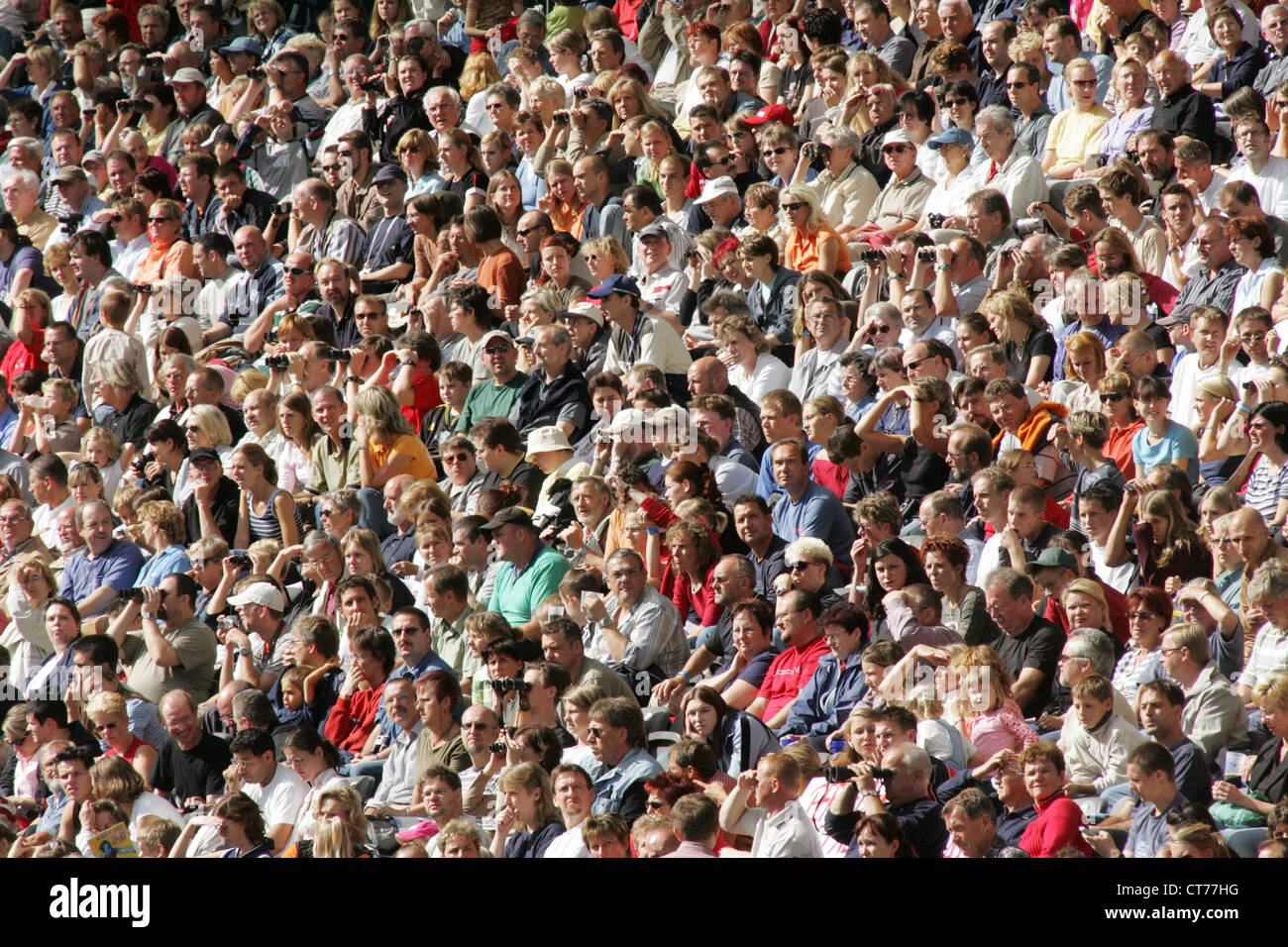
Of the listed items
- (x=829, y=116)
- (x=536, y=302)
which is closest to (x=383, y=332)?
(x=536, y=302)

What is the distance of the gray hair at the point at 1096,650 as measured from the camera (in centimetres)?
813

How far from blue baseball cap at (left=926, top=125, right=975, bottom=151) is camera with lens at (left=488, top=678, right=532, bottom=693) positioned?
4.54 metres

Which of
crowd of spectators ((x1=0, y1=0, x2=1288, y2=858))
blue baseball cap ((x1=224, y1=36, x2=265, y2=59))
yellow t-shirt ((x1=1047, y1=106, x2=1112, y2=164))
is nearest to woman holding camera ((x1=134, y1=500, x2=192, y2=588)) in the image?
crowd of spectators ((x1=0, y1=0, x2=1288, y2=858))

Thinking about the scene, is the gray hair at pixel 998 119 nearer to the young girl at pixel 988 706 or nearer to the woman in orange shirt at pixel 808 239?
the woman in orange shirt at pixel 808 239

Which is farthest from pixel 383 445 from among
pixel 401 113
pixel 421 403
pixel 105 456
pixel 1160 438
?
pixel 1160 438

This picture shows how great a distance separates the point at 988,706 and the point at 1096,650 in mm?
495

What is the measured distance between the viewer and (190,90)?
1593 centimetres

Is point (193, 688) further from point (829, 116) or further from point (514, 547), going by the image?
point (829, 116)

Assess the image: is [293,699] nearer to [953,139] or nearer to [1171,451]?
[1171,451]

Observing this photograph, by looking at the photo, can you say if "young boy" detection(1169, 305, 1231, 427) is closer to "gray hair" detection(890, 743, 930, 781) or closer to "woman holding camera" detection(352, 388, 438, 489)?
"gray hair" detection(890, 743, 930, 781)

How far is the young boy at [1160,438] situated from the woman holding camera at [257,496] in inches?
175

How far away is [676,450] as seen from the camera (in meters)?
10.1

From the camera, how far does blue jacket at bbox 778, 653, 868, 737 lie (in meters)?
8.57

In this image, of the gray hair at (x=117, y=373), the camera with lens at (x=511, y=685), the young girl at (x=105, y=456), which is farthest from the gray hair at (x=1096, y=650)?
the gray hair at (x=117, y=373)
